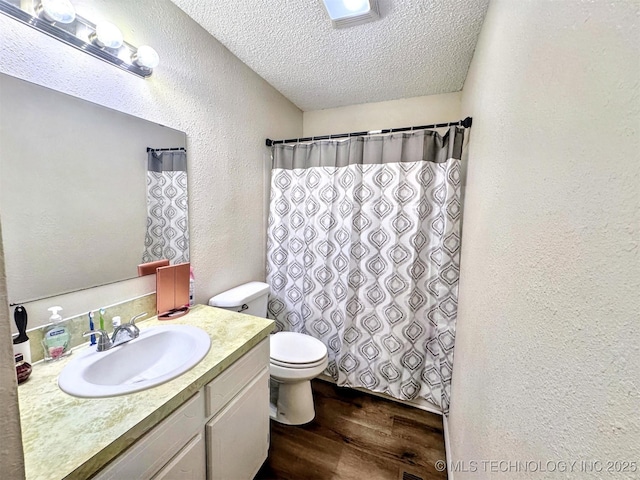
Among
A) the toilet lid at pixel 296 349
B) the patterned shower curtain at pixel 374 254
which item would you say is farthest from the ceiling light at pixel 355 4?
the toilet lid at pixel 296 349

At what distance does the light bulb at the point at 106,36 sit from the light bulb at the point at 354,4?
98 cm

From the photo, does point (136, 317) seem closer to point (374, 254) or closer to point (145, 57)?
point (145, 57)

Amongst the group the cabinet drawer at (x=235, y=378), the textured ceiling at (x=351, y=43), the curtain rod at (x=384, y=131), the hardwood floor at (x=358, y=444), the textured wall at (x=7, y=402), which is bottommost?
the hardwood floor at (x=358, y=444)

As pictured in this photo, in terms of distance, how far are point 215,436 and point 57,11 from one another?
1.60m

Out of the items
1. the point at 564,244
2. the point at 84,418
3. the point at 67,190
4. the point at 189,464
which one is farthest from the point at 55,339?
the point at 564,244

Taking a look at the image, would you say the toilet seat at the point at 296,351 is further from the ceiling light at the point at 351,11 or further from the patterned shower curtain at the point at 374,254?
the ceiling light at the point at 351,11

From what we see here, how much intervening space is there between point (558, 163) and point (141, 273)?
5.13 feet

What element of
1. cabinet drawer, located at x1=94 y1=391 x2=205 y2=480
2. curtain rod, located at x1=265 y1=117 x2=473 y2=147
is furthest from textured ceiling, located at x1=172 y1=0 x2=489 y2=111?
cabinet drawer, located at x1=94 y1=391 x2=205 y2=480

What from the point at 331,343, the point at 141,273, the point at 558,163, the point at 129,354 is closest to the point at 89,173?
→ the point at 141,273

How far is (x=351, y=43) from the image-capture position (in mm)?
1512

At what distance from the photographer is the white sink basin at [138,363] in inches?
32.0

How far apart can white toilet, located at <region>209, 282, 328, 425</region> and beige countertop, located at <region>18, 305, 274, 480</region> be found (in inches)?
24.5

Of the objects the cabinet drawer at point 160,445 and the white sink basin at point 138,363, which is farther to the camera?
the white sink basin at point 138,363

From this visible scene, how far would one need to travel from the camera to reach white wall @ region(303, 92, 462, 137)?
2.08m
